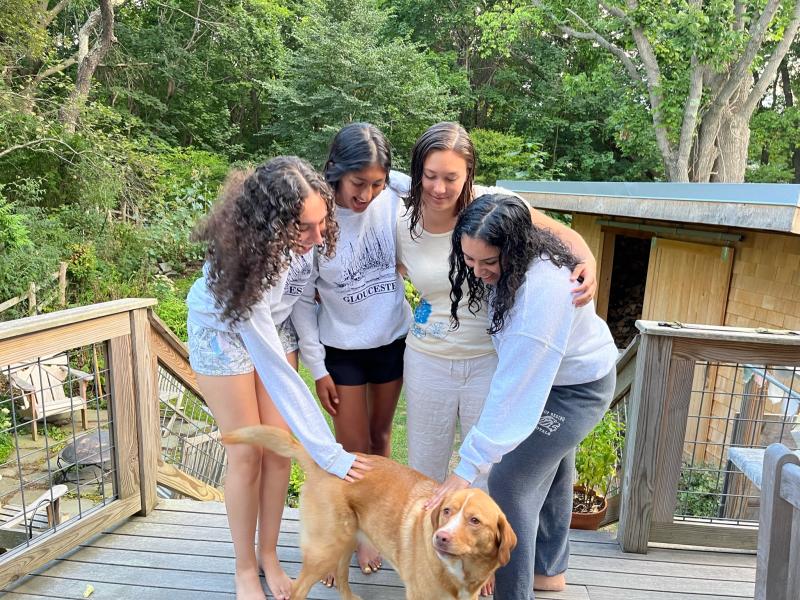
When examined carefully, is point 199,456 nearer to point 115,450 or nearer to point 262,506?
point 115,450

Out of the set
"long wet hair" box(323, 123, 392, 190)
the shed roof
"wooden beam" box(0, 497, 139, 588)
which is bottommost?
"wooden beam" box(0, 497, 139, 588)

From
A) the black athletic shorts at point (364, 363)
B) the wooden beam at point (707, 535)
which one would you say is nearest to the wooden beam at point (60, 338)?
the black athletic shorts at point (364, 363)

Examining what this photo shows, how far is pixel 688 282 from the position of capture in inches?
272

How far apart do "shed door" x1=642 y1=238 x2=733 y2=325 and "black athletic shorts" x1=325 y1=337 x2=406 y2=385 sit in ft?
16.7

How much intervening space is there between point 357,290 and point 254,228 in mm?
530

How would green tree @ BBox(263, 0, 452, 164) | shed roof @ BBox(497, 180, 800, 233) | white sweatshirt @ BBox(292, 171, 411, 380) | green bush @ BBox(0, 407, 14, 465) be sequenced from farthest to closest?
green tree @ BBox(263, 0, 452, 164) → green bush @ BBox(0, 407, 14, 465) → shed roof @ BBox(497, 180, 800, 233) → white sweatshirt @ BBox(292, 171, 411, 380)

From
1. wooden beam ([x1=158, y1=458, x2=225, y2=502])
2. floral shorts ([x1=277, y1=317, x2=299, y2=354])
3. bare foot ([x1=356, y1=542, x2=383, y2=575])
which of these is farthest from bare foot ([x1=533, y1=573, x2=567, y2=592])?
wooden beam ([x1=158, y1=458, x2=225, y2=502])

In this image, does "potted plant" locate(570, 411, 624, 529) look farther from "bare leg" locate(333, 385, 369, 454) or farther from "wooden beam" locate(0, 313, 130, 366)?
"wooden beam" locate(0, 313, 130, 366)

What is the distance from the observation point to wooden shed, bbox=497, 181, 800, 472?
14.9 ft

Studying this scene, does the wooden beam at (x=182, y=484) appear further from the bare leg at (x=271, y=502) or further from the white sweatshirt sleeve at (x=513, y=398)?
the white sweatshirt sleeve at (x=513, y=398)

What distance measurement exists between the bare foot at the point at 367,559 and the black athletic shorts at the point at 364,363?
77 centimetres

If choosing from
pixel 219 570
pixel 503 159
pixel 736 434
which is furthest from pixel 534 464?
pixel 503 159

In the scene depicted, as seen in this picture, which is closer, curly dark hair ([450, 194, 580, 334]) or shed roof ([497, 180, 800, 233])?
curly dark hair ([450, 194, 580, 334])

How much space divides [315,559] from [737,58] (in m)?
14.2
